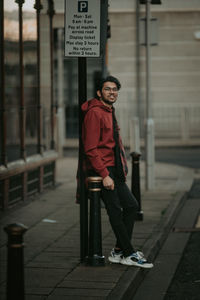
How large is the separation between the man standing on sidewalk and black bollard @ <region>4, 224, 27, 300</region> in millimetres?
2205

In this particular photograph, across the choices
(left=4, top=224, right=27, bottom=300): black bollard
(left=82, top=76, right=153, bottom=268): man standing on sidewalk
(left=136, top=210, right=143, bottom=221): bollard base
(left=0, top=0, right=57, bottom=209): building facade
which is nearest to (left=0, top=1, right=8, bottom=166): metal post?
(left=0, top=0, right=57, bottom=209): building facade

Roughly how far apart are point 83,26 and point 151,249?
242 centimetres

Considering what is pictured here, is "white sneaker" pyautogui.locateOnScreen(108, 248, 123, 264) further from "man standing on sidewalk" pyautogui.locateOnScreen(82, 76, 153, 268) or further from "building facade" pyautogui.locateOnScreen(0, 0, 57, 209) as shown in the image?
"building facade" pyautogui.locateOnScreen(0, 0, 57, 209)

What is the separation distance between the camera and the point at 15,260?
5180 millimetres

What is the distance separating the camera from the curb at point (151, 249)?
655 centimetres

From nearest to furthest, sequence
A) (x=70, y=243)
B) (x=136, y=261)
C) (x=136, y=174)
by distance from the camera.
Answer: (x=136, y=261), (x=70, y=243), (x=136, y=174)

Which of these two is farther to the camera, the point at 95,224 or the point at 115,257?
the point at 115,257

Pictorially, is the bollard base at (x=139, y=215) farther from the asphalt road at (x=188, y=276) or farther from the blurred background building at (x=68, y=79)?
the blurred background building at (x=68, y=79)

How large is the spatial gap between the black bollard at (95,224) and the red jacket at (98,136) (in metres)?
0.12

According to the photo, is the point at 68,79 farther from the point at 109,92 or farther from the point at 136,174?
the point at 109,92

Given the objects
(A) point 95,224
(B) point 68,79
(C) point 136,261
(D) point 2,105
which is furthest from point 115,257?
(B) point 68,79

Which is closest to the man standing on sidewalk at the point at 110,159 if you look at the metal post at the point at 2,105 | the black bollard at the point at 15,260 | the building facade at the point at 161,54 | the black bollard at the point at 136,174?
the black bollard at the point at 15,260

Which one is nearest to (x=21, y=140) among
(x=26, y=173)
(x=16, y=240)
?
(x=26, y=173)

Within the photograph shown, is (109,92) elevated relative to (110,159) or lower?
elevated
